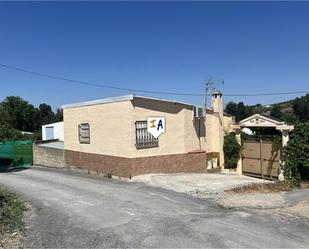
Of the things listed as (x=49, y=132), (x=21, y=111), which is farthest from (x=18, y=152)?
(x=21, y=111)

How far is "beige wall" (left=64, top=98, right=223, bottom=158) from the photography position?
61.1 ft

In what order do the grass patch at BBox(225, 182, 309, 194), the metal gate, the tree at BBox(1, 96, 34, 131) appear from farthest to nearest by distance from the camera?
the tree at BBox(1, 96, 34, 131) < the metal gate < the grass patch at BBox(225, 182, 309, 194)

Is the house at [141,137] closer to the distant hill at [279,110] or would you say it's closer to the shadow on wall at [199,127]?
the shadow on wall at [199,127]

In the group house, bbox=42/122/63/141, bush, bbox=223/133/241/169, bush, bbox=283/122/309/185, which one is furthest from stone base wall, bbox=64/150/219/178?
house, bbox=42/122/63/141

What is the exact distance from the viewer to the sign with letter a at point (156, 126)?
1912cm

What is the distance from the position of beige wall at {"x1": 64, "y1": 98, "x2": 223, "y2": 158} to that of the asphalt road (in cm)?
398

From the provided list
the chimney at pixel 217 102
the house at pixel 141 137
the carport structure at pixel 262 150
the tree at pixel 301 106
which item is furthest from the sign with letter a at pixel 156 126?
the tree at pixel 301 106

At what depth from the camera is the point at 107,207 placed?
480 inches

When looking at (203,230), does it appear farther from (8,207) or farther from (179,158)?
(179,158)

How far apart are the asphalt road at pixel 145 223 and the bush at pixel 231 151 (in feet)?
26.1

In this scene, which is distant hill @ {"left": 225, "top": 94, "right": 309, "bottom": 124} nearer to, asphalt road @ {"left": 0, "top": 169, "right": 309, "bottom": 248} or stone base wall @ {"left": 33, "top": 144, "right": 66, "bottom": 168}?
stone base wall @ {"left": 33, "top": 144, "right": 66, "bottom": 168}

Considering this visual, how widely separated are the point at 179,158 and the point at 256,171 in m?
4.06

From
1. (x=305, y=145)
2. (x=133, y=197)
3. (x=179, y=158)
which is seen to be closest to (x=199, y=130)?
(x=179, y=158)

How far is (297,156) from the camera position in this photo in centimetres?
1861
